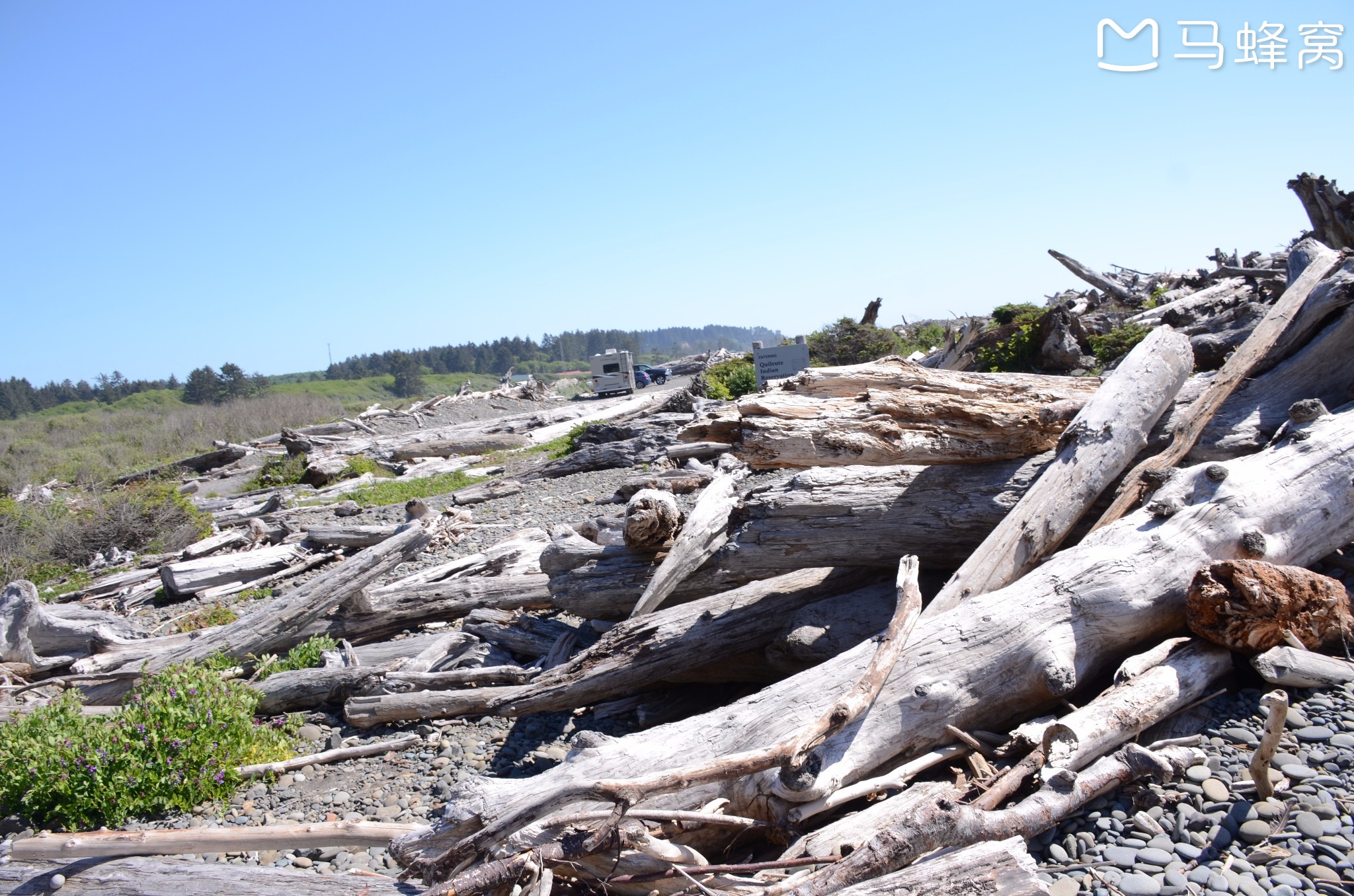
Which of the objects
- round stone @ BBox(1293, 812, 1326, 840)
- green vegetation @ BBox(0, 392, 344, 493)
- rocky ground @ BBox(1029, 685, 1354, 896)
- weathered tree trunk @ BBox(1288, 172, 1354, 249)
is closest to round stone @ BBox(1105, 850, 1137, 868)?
rocky ground @ BBox(1029, 685, 1354, 896)

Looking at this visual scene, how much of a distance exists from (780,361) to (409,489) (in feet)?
25.5

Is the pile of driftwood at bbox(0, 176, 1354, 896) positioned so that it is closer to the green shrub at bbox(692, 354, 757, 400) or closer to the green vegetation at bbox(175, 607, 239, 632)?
the green vegetation at bbox(175, 607, 239, 632)

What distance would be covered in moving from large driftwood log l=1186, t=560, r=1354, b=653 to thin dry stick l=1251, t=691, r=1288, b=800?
0.64 meters

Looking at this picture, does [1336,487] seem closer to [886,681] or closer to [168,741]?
[886,681]

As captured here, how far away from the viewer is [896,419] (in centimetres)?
462

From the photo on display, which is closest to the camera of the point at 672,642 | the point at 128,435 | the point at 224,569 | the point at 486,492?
the point at 672,642

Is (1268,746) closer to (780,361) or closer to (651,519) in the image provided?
(651,519)

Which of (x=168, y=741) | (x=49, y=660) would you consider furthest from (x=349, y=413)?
(x=168, y=741)

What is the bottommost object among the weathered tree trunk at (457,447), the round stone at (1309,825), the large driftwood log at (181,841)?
the large driftwood log at (181,841)

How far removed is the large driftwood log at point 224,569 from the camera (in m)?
9.20

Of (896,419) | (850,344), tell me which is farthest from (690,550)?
(850,344)

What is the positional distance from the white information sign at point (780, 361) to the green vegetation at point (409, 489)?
6.15 metres

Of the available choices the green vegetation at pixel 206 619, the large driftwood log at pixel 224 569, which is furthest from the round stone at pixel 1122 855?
the large driftwood log at pixel 224 569

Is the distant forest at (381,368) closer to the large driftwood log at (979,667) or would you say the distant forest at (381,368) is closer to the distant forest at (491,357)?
the distant forest at (491,357)
